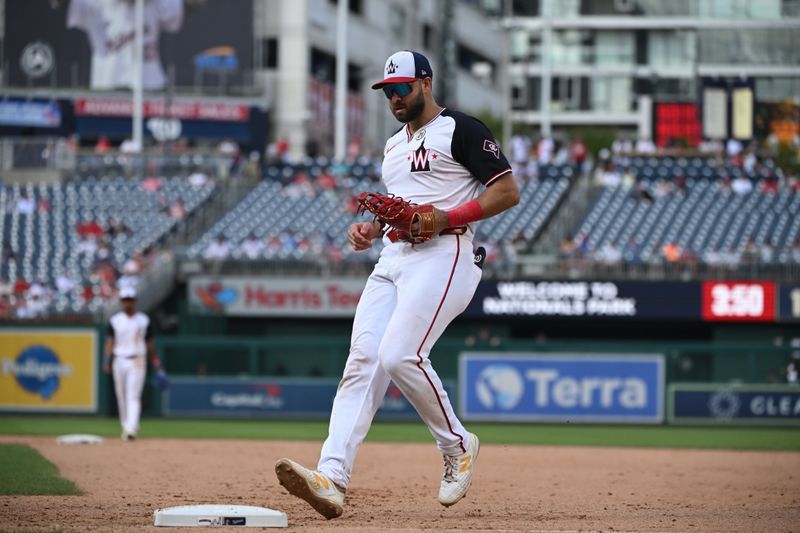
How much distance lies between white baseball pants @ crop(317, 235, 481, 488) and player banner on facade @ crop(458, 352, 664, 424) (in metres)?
16.9

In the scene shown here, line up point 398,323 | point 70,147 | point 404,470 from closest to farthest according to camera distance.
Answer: point 398,323, point 404,470, point 70,147

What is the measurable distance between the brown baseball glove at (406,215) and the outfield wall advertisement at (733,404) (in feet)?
58.9

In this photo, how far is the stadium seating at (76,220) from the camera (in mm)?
29109

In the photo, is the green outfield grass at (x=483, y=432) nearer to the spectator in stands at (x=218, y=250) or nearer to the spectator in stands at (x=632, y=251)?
the spectator in stands at (x=632, y=251)

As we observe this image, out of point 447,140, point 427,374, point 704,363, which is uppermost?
point 447,140

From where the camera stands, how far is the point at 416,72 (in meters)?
7.25

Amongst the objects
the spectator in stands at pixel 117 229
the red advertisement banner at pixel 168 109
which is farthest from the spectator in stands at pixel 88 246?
the red advertisement banner at pixel 168 109

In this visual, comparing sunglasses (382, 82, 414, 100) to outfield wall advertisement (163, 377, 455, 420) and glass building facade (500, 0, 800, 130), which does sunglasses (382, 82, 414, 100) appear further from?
glass building facade (500, 0, 800, 130)

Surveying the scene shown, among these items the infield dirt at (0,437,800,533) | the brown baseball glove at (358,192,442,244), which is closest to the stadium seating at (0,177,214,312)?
the infield dirt at (0,437,800,533)

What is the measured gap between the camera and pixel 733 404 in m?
24.3

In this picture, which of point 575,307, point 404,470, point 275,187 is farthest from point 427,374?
point 275,187

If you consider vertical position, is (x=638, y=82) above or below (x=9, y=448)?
above

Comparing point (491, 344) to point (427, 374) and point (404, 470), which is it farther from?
A: point (427, 374)

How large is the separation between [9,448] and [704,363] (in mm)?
14275
